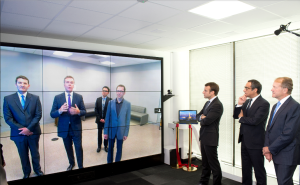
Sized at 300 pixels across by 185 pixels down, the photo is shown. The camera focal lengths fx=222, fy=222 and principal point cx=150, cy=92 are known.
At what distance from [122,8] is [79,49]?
6.46 feet

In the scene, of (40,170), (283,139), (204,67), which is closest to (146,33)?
(204,67)

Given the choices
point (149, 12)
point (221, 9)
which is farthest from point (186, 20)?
point (149, 12)

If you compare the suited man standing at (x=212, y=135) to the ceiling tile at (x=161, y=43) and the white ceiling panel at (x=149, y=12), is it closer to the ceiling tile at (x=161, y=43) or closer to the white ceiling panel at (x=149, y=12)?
the ceiling tile at (x=161, y=43)

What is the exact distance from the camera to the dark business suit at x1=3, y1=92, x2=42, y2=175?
3646mm

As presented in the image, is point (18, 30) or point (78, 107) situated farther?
point (78, 107)

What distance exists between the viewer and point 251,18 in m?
3.24

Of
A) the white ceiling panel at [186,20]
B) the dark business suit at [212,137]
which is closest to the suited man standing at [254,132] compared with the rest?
the dark business suit at [212,137]

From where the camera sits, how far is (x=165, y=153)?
17.5 ft

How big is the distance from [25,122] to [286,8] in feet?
14.0

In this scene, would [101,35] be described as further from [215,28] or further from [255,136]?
[255,136]

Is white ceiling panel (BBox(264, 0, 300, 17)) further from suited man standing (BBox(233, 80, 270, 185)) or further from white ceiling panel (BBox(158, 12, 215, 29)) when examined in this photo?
suited man standing (BBox(233, 80, 270, 185))

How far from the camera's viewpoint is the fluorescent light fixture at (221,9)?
8.81 feet

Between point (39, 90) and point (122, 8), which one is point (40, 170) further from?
point (122, 8)

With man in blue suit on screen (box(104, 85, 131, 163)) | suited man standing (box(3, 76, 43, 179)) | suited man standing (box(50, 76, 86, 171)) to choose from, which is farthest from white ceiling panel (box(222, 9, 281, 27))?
suited man standing (box(3, 76, 43, 179))
